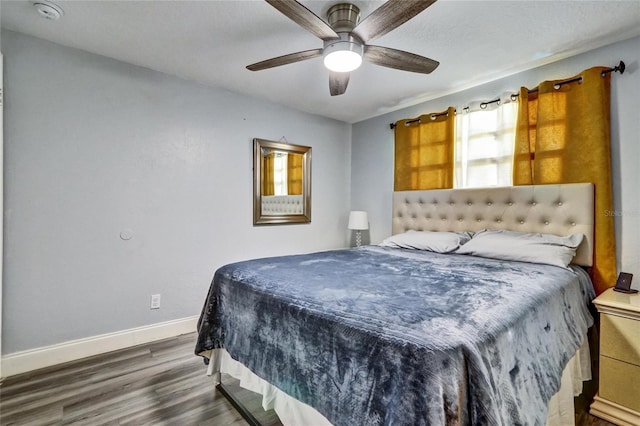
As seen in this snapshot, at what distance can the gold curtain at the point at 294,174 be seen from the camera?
361 cm

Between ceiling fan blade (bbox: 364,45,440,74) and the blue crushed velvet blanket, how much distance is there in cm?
136

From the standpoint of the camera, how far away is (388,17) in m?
1.51

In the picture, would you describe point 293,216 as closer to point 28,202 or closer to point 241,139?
point 241,139

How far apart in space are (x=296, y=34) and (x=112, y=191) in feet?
6.33

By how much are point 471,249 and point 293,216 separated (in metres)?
2.00

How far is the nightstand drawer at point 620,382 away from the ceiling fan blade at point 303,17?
8.12 ft

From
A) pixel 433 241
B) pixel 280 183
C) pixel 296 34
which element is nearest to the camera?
pixel 296 34

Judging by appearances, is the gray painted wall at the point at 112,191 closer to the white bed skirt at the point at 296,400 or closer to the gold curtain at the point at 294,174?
the gold curtain at the point at 294,174

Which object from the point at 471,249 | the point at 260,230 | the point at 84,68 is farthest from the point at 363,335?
the point at 84,68

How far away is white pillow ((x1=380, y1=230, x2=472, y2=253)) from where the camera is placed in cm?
269

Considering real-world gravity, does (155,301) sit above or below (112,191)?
below

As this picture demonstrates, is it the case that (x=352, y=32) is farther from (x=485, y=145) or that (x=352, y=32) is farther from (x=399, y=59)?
(x=485, y=145)

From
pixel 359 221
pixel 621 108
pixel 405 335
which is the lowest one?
pixel 405 335

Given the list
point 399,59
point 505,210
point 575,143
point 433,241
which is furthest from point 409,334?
point 575,143
